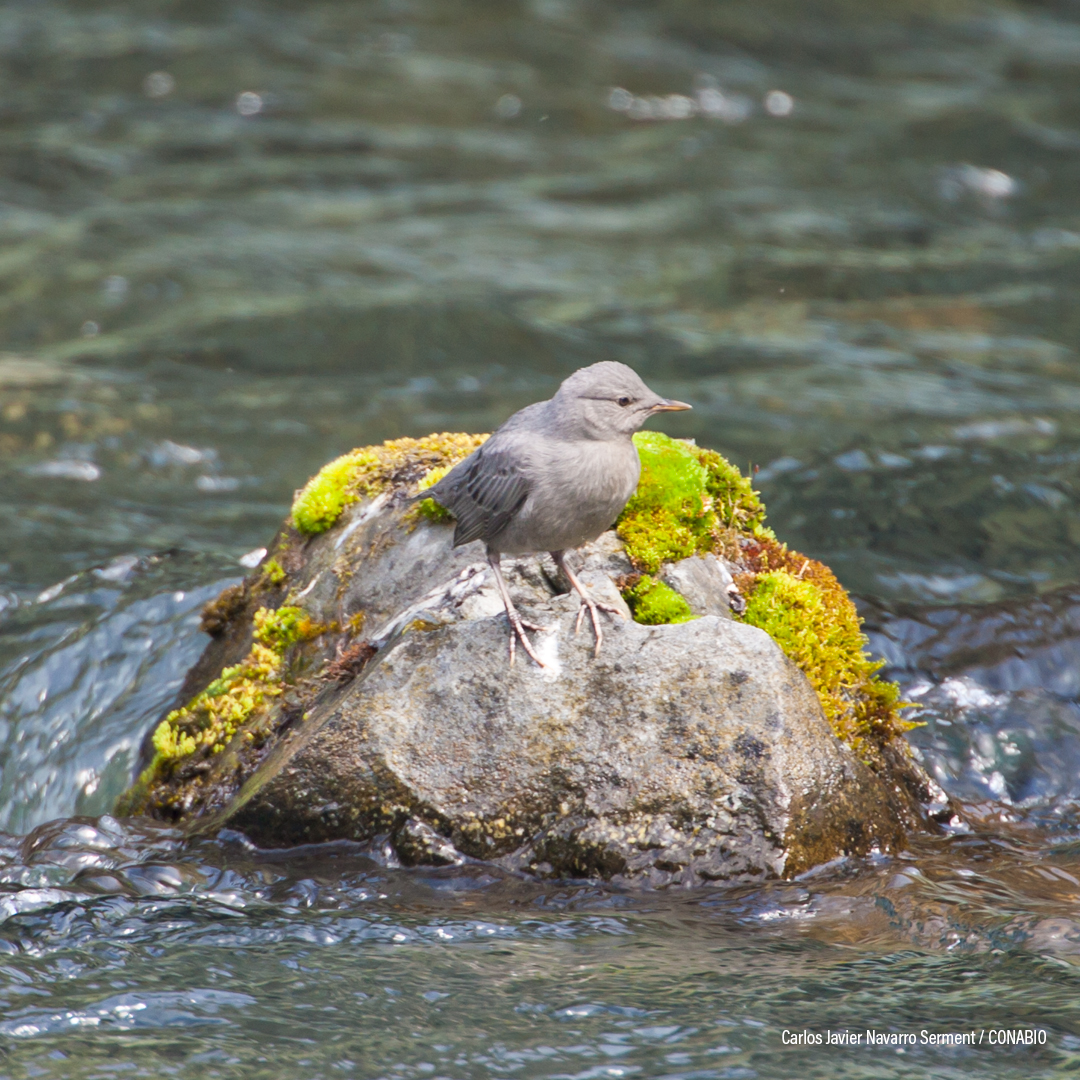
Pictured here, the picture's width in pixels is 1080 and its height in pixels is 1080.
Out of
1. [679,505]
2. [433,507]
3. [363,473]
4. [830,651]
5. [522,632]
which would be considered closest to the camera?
[522,632]

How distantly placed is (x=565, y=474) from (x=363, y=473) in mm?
1802

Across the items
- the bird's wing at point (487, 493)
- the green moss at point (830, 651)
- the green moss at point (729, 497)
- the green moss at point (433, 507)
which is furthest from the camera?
the green moss at point (729, 497)

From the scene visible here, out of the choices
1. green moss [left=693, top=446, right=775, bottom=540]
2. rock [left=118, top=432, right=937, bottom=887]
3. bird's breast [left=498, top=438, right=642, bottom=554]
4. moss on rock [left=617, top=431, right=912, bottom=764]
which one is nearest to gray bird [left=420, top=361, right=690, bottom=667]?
bird's breast [left=498, top=438, right=642, bottom=554]

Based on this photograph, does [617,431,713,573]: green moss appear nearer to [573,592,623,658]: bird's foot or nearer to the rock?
the rock

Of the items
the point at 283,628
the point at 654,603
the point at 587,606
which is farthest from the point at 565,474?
the point at 283,628

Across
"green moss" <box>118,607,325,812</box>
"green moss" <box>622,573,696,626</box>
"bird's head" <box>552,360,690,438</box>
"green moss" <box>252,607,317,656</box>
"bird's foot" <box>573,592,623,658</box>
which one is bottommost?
"green moss" <box>118,607,325,812</box>

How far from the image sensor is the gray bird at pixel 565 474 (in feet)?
16.0

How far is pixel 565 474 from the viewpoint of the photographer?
488 cm

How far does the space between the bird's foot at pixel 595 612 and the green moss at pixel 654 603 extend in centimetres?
33

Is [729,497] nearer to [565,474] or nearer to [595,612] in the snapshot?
[595,612]

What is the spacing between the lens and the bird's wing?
16.3 ft

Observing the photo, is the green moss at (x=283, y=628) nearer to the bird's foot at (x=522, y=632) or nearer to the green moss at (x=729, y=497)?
the bird's foot at (x=522, y=632)

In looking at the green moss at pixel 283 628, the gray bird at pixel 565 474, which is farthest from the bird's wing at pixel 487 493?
the green moss at pixel 283 628

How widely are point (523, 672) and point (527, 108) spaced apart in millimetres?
13826
